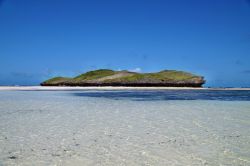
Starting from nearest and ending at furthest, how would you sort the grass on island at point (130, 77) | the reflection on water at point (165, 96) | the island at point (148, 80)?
the reflection on water at point (165, 96) < the island at point (148, 80) < the grass on island at point (130, 77)

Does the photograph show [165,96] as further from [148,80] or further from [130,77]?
[130,77]

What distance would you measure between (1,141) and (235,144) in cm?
677

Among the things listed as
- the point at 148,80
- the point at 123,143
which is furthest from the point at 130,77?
the point at 123,143

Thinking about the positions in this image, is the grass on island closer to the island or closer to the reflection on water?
the island

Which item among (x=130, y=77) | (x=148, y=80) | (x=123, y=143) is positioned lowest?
(x=123, y=143)

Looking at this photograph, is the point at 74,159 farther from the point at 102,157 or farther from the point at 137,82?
the point at 137,82

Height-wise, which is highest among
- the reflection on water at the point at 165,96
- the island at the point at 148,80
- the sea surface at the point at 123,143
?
the island at the point at 148,80

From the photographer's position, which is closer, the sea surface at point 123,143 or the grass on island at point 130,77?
the sea surface at point 123,143

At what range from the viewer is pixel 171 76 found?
109 m

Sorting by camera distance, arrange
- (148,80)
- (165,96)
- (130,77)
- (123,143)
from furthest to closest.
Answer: (130,77), (148,80), (165,96), (123,143)

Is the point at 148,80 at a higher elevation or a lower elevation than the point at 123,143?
higher

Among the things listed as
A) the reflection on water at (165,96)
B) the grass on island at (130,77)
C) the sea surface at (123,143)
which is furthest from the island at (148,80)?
the sea surface at (123,143)

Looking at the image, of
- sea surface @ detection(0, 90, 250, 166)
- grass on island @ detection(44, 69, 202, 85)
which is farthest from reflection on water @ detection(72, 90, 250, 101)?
grass on island @ detection(44, 69, 202, 85)

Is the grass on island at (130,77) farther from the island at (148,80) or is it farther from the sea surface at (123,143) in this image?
the sea surface at (123,143)
